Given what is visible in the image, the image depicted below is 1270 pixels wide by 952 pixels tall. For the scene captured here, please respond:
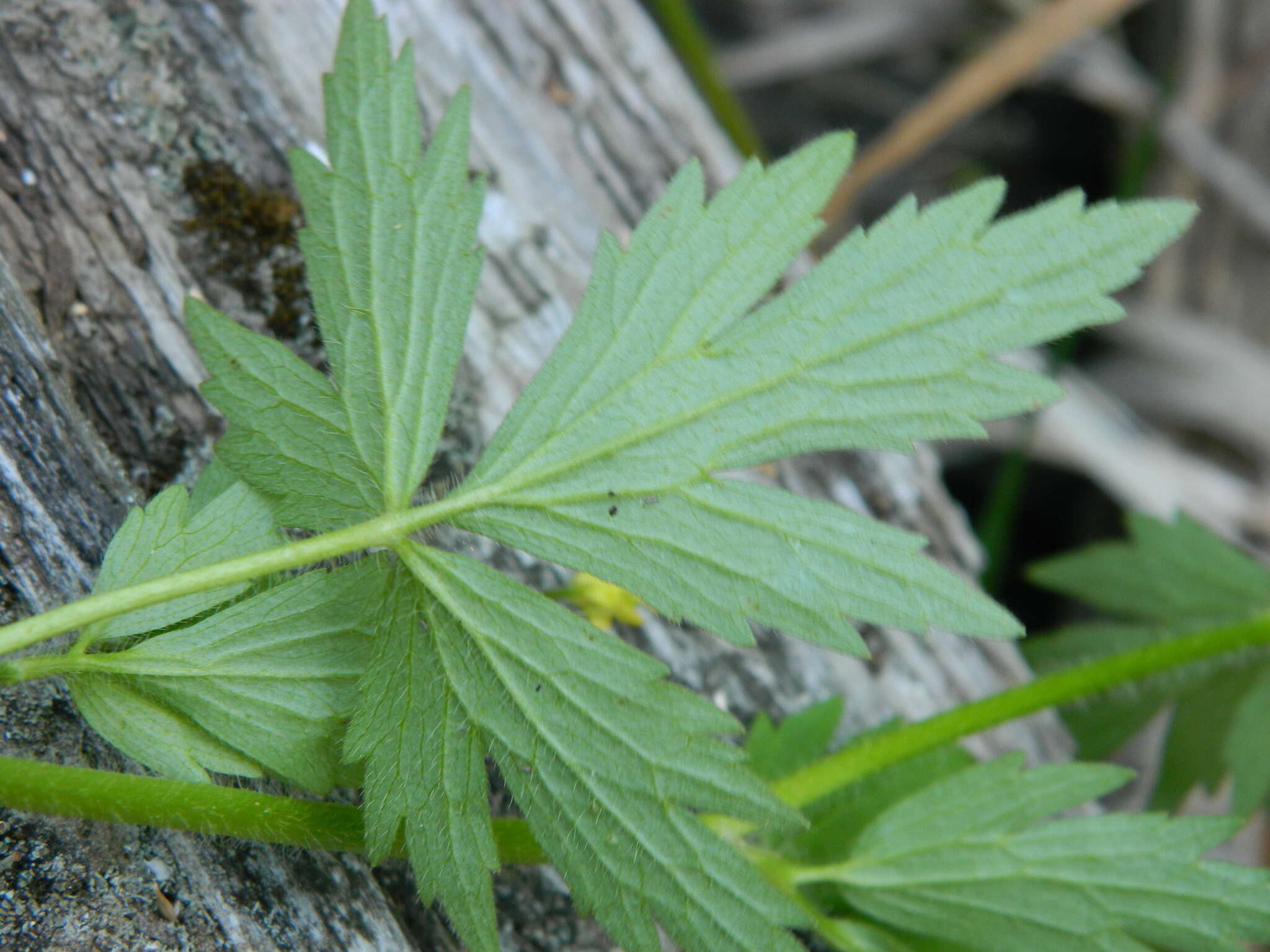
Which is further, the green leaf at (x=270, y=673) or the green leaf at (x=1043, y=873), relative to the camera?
the green leaf at (x=1043, y=873)

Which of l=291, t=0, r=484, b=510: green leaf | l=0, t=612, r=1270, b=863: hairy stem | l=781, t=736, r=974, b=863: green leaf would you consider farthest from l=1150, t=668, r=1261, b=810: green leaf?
l=291, t=0, r=484, b=510: green leaf

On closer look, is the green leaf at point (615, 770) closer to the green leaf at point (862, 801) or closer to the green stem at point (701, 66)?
the green leaf at point (862, 801)

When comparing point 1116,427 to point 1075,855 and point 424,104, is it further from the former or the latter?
point 424,104

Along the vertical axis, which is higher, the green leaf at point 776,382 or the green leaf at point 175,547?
the green leaf at point 175,547

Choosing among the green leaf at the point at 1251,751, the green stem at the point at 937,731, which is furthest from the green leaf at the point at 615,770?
the green leaf at the point at 1251,751

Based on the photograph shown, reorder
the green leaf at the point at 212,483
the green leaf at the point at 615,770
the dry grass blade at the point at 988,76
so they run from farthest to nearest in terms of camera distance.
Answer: the dry grass blade at the point at 988,76 < the green leaf at the point at 212,483 < the green leaf at the point at 615,770

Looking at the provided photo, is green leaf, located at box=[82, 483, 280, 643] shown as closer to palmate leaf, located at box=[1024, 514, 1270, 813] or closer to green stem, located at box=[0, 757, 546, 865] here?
green stem, located at box=[0, 757, 546, 865]

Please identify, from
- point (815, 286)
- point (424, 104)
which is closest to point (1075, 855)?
point (815, 286)
